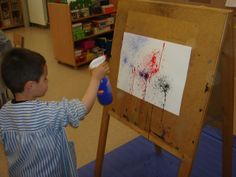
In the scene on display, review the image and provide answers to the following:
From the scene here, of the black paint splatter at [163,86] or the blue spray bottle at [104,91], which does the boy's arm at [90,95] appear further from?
the black paint splatter at [163,86]

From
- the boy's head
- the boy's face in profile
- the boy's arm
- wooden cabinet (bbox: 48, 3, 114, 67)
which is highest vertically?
the boy's head

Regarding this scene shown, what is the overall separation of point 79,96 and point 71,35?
1.06m

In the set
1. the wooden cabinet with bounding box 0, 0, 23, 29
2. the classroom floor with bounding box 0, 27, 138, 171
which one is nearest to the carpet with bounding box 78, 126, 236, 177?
the classroom floor with bounding box 0, 27, 138, 171

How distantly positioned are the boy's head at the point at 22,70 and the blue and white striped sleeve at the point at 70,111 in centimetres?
13

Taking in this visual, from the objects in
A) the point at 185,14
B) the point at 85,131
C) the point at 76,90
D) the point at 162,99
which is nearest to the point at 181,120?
the point at 162,99

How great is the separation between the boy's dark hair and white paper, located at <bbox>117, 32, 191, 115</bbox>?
49cm

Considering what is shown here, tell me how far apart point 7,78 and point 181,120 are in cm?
71

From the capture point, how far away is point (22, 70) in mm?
1005

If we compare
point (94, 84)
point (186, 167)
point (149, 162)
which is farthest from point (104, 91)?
point (149, 162)

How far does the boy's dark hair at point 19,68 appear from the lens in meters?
1.00

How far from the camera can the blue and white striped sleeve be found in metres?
1.07

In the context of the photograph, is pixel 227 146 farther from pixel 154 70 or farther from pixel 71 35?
pixel 71 35

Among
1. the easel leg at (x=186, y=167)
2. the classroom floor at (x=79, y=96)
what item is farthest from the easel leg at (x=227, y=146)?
the classroom floor at (x=79, y=96)

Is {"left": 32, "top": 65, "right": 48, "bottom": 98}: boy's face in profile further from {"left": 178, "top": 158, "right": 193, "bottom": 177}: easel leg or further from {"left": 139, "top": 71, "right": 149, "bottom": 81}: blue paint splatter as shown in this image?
{"left": 178, "top": 158, "right": 193, "bottom": 177}: easel leg
